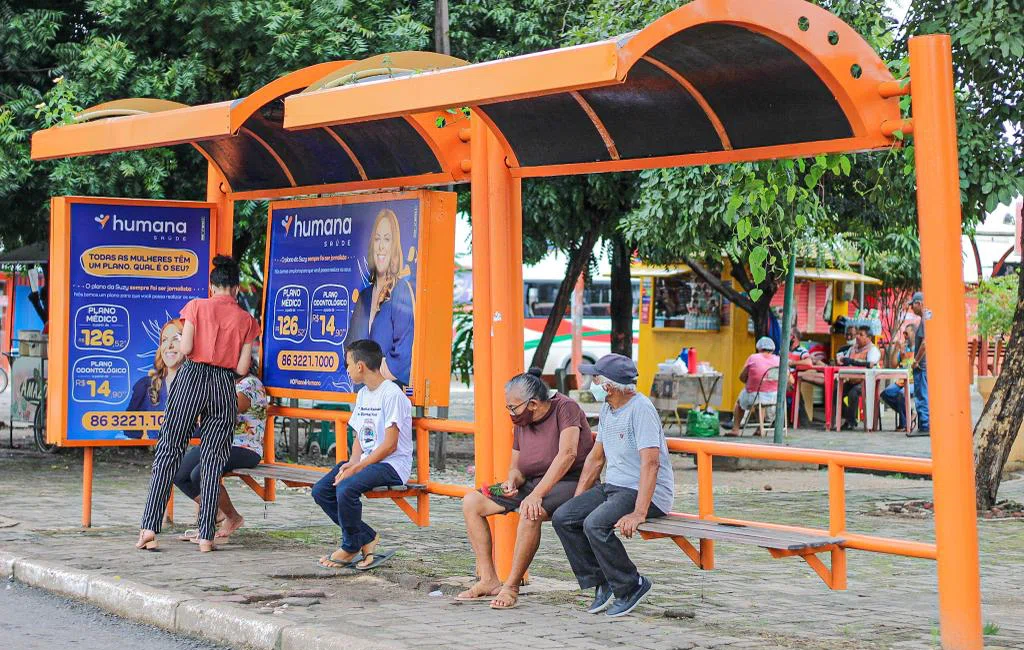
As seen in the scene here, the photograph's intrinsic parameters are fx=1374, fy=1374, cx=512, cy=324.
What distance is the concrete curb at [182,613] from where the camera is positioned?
6512 millimetres

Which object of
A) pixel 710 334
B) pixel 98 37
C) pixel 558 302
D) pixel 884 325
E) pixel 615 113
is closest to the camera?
pixel 615 113

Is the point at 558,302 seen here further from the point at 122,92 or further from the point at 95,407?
the point at 95,407

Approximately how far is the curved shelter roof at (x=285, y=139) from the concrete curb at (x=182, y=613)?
2753mm

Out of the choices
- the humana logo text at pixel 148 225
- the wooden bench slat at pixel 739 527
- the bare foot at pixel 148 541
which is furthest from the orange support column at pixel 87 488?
the wooden bench slat at pixel 739 527

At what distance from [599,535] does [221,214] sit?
487 cm

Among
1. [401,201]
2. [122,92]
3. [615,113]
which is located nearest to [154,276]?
[401,201]

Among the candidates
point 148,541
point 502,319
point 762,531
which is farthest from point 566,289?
point 762,531

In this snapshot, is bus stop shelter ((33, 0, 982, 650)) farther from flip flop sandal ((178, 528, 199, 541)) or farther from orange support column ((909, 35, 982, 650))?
flip flop sandal ((178, 528, 199, 541))

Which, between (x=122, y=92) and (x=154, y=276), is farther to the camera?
(x=122, y=92)

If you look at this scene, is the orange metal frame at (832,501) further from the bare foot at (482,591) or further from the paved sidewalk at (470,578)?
the bare foot at (482,591)

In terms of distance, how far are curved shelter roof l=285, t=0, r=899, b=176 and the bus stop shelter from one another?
1cm

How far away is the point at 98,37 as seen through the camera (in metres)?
13.0

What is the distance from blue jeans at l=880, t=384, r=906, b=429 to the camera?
20977 millimetres

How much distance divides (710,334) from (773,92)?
16.7m
